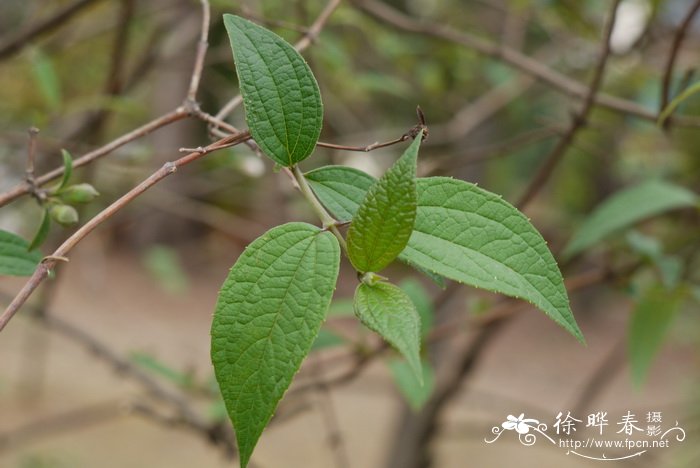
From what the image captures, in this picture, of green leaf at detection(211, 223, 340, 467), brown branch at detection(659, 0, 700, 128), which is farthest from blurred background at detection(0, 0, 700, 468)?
green leaf at detection(211, 223, 340, 467)

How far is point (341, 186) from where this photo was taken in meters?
0.37

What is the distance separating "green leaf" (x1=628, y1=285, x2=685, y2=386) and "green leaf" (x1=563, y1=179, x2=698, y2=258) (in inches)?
3.7

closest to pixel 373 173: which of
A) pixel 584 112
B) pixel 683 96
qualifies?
pixel 584 112

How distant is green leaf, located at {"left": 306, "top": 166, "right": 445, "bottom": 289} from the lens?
1.22 ft

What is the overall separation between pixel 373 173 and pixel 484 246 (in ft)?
4.13

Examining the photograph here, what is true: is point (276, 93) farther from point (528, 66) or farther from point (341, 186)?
point (528, 66)

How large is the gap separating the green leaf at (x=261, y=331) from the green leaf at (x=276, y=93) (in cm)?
6

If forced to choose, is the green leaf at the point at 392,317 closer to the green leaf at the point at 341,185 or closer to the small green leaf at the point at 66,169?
the green leaf at the point at 341,185

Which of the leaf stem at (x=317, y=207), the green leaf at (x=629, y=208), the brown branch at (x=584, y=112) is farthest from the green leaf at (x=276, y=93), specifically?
the green leaf at (x=629, y=208)

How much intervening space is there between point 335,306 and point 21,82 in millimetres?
2007

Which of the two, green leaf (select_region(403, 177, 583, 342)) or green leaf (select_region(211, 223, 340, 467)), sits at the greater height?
green leaf (select_region(403, 177, 583, 342))

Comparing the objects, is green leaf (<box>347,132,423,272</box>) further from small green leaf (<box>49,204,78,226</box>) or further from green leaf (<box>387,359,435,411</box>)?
green leaf (<box>387,359,435,411</box>)

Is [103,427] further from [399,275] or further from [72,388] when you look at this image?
[399,275]

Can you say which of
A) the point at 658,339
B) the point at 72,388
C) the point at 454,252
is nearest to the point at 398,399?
the point at 658,339
